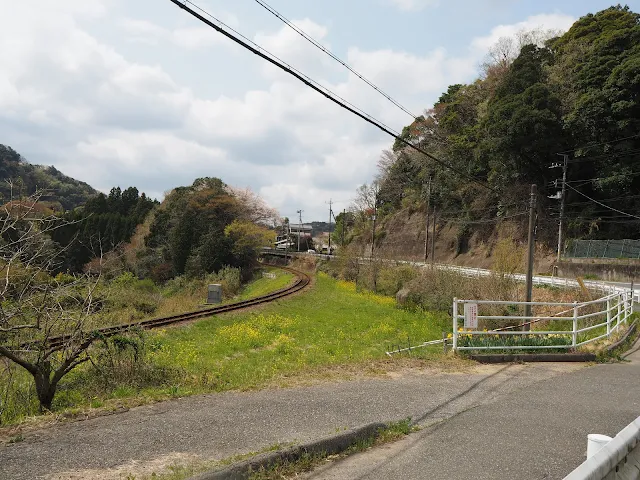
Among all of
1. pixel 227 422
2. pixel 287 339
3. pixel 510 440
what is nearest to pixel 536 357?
pixel 510 440

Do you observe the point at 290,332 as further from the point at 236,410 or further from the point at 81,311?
the point at 236,410

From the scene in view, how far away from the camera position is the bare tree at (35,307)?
6.89 meters

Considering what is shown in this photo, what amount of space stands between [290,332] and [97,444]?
1302cm

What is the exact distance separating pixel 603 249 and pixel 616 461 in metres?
34.3

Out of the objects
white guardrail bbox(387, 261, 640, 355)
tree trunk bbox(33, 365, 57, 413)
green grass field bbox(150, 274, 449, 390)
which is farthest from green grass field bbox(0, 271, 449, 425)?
white guardrail bbox(387, 261, 640, 355)

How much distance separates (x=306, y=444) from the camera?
15.0 ft

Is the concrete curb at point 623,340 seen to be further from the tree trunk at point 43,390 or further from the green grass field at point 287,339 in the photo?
the tree trunk at point 43,390

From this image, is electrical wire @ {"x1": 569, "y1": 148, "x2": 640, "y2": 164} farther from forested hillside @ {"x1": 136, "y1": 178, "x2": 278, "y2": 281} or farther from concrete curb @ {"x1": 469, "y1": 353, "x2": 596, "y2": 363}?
forested hillside @ {"x1": 136, "y1": 178, "x2": 278, "y2": 281}

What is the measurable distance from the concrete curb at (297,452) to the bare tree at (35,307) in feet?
13.7

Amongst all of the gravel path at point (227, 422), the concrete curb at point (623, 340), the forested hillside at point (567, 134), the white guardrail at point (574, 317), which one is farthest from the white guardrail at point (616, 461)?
the forested hillside at point (567, 134)

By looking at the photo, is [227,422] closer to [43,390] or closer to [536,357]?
[43,390]

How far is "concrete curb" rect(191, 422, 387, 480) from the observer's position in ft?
12.9

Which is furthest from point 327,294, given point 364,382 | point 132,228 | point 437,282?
point 132,228

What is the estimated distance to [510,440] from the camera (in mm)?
5219
